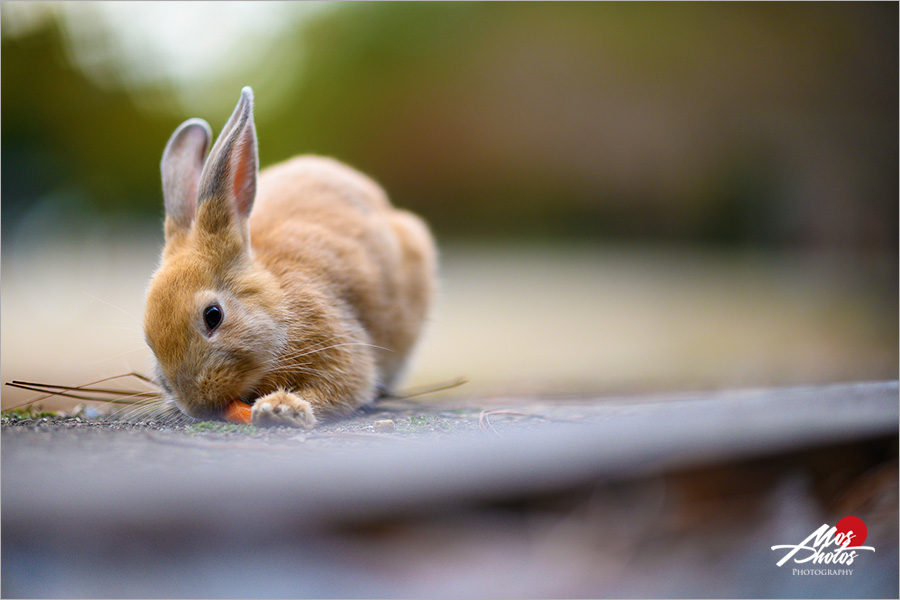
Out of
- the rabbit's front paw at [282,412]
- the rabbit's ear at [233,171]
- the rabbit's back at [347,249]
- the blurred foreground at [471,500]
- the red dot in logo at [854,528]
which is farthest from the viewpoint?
the rabbit's back at [347,249]

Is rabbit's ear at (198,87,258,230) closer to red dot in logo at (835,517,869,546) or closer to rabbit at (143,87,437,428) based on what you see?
rabbit at (143,87,437,428)

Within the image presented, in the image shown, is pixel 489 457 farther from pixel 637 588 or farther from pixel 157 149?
pixel 157 149

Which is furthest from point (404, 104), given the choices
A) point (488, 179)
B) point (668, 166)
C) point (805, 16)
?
point (805, 16)

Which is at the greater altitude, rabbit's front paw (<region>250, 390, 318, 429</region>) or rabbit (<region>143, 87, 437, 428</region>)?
rabbit (<region>143, 87, 437, 428</region>)

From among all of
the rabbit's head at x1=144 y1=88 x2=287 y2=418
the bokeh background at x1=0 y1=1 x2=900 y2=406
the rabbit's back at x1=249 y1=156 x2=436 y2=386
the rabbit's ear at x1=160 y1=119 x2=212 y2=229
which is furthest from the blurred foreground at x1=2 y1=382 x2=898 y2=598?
the rabbit's ear at x1=160 y1=119 x2=212 y2=229
